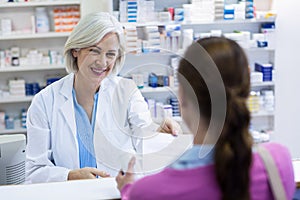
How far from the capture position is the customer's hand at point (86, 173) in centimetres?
189

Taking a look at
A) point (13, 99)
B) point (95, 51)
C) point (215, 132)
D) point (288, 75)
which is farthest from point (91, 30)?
point (288, 75)

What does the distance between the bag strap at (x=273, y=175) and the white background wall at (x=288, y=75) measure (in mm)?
3620

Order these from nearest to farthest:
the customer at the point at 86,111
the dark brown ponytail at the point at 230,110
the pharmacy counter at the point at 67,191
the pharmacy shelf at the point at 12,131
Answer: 1. the dark brown ponytail at the point at 230,110
2. the pharmacy counter at the point at 67,191
3. the customer at the point at 86,111
4. the pharmacy shelf at the point at 12,131

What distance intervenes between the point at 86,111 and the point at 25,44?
8.15ft

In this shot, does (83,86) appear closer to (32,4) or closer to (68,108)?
(68,108)

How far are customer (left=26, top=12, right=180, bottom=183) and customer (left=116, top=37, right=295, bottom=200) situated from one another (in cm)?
96

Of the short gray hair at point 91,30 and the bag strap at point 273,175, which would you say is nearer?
the bag strap at point 273,175

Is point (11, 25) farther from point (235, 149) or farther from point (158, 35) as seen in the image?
point (235, 149)

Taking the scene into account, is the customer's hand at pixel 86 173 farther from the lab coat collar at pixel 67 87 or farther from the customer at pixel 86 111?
the lab coat collar at pixel 67 87

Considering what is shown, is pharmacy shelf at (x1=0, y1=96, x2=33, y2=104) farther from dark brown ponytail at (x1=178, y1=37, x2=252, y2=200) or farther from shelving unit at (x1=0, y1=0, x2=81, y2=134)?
dark brown ponytail at (x1=178, y1=37, x2=252, y2=200)

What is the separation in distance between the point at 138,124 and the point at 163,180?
1.20m

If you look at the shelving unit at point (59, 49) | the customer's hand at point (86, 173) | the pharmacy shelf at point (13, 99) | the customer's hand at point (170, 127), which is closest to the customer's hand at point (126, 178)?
the customer's hand at point (86, 173)

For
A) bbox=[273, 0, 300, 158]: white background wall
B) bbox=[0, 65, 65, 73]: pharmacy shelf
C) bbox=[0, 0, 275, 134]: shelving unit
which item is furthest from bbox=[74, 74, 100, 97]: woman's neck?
bbox=[273, 0, 300, 158]: white background wall

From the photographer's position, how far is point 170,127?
209cm
